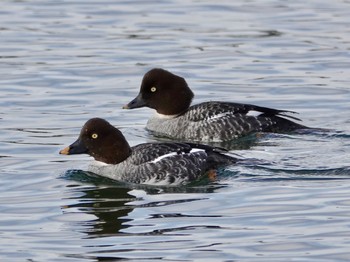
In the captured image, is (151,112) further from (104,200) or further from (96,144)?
(104,200)

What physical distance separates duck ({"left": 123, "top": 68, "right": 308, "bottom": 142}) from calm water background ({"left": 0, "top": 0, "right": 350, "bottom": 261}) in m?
0.36

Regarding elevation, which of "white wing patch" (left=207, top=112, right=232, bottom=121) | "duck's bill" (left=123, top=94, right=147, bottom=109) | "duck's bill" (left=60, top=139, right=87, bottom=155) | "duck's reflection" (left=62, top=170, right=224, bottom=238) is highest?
"duck's bill" (left=60, top=139, right=87, bottom=155)

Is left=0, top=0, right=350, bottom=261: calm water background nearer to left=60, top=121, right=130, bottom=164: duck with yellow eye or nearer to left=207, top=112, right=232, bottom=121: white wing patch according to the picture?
left=60, top=121, right=130, bottom=164: duck with yellow eye

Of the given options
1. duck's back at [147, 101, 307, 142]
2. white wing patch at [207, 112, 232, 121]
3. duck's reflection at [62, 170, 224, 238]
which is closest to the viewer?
duck's reflection at [62, 170, 224, 238]

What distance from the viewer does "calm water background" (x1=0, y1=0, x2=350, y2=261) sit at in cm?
1299

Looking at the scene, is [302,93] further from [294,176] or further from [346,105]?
[294,176]

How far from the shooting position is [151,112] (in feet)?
70.6

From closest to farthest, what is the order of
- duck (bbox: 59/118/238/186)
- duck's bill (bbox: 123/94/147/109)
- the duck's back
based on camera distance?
duck (bbox: 59/118/238/186) < the duck's back < duck's bill (bbox: 123/94/147/109)

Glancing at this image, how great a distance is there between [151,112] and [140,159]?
5.67 meters

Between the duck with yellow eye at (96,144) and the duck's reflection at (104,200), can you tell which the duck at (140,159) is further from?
the duck's reflection at (104,200)

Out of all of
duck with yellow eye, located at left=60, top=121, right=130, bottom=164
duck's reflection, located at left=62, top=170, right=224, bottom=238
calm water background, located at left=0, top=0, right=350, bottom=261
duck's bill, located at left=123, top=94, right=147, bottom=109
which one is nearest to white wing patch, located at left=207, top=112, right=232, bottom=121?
calm water background, located at left=0, top=0, right=350, bottom=261

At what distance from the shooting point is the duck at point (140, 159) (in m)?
15.8

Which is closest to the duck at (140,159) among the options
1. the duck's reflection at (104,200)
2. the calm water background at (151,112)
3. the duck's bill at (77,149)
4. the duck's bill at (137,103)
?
the duck's bill at (77,149)

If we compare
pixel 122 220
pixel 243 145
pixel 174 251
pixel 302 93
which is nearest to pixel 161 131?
pixel 243 145
